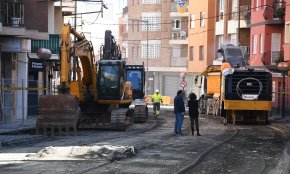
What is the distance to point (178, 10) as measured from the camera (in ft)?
303

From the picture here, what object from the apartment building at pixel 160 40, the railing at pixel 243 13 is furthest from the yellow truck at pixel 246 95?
the apartment building at pixel 160 40

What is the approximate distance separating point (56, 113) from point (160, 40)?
6772 cm

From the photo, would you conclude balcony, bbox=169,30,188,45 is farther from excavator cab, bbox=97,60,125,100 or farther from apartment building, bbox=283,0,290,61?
excavator cab, bbox=97,60,125,100

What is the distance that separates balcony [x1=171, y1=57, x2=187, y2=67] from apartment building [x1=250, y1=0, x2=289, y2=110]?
33.1m

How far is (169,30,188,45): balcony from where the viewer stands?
9144cm

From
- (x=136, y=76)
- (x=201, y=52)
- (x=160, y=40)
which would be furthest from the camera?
(x=160, y=40)

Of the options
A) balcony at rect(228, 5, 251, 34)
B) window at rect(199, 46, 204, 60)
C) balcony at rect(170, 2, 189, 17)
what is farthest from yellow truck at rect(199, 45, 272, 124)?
balcony at rect(170, 2, 189, 17)

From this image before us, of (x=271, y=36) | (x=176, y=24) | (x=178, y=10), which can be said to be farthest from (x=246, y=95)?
(x=176, y=24)

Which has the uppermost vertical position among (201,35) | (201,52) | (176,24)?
(176,24)

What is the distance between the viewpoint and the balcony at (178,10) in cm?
9144

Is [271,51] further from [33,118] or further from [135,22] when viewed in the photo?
[135,22]

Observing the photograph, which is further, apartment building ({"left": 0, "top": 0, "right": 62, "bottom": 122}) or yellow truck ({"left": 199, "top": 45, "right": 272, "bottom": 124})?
yellow truck ({"left": 199, "top": 45, "right": 272, "bottom": 124})

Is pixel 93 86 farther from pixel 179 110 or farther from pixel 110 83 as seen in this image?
pixel 179 110

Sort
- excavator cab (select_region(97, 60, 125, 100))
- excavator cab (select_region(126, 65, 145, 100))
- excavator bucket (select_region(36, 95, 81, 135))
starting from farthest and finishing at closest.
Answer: excavator cab (select_region(126, 65, 145, 100)) → excavator cab (select_region(97, 60, 125, 100)) → excavator bucket (select_region(36, 95, 81, 135))
